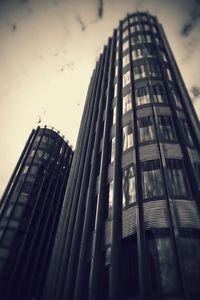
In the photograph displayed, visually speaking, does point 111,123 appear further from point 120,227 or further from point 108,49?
point 108,49

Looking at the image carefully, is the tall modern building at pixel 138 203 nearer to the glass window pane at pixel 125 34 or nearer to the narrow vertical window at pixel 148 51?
the narrow vertical window at pixel 148 51

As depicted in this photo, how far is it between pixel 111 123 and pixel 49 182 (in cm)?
1907

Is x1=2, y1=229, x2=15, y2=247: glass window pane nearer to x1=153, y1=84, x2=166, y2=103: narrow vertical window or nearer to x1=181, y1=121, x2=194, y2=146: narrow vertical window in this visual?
x1=153, y1=84, x2=166, y2=103: narrow vertical window

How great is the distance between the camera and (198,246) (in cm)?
1184

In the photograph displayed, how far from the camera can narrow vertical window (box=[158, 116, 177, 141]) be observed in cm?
1734

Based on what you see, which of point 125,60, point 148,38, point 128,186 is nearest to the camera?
point 128,186

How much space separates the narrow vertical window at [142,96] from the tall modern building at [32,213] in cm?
2116

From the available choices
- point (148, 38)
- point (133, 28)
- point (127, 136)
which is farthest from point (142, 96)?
point (133, 28)

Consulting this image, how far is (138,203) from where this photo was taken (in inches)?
544

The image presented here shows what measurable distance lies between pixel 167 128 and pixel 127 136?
3088 millimetres

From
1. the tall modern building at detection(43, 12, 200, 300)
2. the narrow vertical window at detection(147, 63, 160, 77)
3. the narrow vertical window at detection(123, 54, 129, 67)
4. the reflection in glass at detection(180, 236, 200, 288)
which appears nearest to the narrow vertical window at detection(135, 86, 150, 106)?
the tall modern building at detection(43, 12, 200, 300)

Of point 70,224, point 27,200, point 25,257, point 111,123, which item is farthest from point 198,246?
point 27,200

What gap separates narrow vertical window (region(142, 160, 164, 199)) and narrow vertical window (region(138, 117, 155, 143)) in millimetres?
2214

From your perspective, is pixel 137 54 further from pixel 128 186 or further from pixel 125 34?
pixel 128 186
